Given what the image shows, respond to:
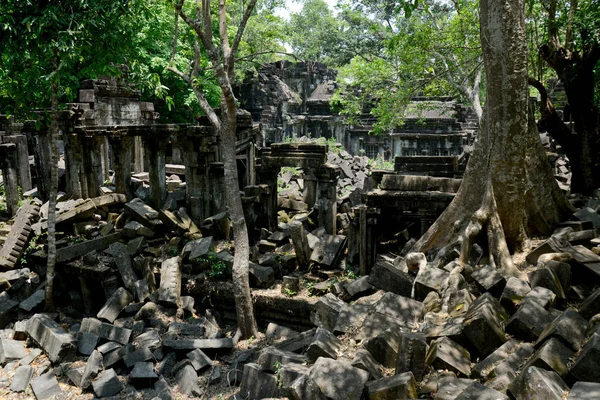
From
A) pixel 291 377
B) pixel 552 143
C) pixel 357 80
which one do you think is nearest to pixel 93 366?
pixel 291 377

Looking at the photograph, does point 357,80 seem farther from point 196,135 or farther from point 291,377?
point 291,377

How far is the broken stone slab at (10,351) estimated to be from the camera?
7.67 metres

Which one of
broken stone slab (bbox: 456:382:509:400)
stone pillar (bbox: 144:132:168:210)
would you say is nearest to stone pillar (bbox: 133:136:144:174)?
stone pillar (bbox: 144:132:168:210)

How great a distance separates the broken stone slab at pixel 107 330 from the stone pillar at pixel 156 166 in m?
5.79

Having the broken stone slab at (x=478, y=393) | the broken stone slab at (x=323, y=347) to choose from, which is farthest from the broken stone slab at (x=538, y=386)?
the broken stone slab at (x=323, y=347)

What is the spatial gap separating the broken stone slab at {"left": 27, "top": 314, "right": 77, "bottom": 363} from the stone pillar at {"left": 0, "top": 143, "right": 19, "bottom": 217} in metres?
7.13

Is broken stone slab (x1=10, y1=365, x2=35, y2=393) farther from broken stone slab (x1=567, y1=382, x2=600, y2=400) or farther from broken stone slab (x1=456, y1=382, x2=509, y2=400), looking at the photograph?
broken stone slab (x1=567, y1=382, x2=600, y2=400)

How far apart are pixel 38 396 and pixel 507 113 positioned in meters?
7.33

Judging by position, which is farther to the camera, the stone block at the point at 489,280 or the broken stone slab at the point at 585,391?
the stone block at the point at 489,280

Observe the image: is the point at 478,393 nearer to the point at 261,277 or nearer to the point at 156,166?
the point at 261,277

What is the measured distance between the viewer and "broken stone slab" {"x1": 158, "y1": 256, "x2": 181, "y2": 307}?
30.2 ft

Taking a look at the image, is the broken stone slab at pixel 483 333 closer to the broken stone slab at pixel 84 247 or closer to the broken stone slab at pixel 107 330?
the broken stone slab at pixel 107 330

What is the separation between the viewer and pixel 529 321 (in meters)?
4.44

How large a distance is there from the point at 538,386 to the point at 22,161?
1622cm
